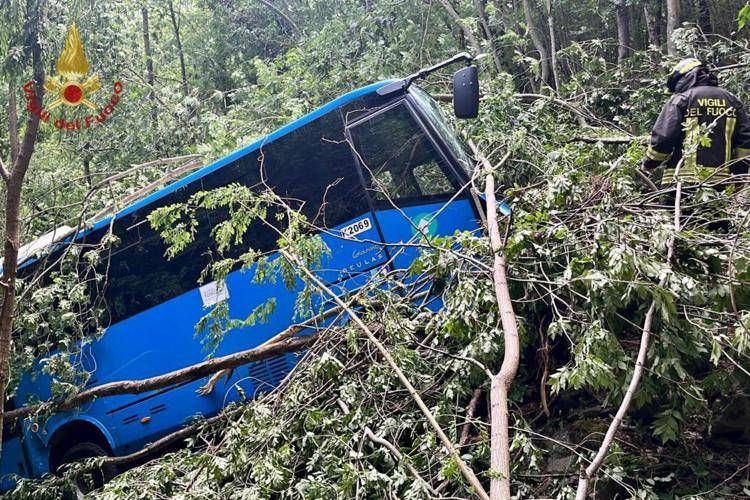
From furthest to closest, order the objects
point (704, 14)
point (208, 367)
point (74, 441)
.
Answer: point (704, 14) → point (74, 441) → point (208, 367)

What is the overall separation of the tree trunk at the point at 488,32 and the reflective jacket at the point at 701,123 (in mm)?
5258

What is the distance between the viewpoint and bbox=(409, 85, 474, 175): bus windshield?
19.5 ft

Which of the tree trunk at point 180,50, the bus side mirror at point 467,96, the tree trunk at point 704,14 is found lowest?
the bus side mirror at point 467,96

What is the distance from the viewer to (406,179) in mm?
5898

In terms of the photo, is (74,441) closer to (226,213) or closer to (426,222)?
(226,213)

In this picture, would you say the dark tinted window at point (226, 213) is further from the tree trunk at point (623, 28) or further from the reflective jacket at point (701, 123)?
the tree trunk at point (623, 28)

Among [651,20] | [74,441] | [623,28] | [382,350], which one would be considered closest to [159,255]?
[74,441]

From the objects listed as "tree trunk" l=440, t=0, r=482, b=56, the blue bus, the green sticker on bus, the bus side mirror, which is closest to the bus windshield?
the blue bus

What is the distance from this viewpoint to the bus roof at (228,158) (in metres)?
6.16

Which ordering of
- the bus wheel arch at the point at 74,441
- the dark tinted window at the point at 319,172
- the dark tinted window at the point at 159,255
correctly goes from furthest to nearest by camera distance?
the bus wheel arch at the point at 74,441 → the dark tinted window at the point at 159,255 → the dark tinted window at the point at 319,172

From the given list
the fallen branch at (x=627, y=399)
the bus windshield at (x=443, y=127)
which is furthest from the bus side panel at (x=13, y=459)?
the fallen branch at (x=627, y=399)

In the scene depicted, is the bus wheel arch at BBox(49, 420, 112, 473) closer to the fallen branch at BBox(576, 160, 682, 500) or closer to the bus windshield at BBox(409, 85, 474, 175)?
the bus windshield at BBox(409, 85, 474, 175)

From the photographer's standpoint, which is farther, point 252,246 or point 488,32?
point 488,32

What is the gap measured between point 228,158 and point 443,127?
195 centimetres
